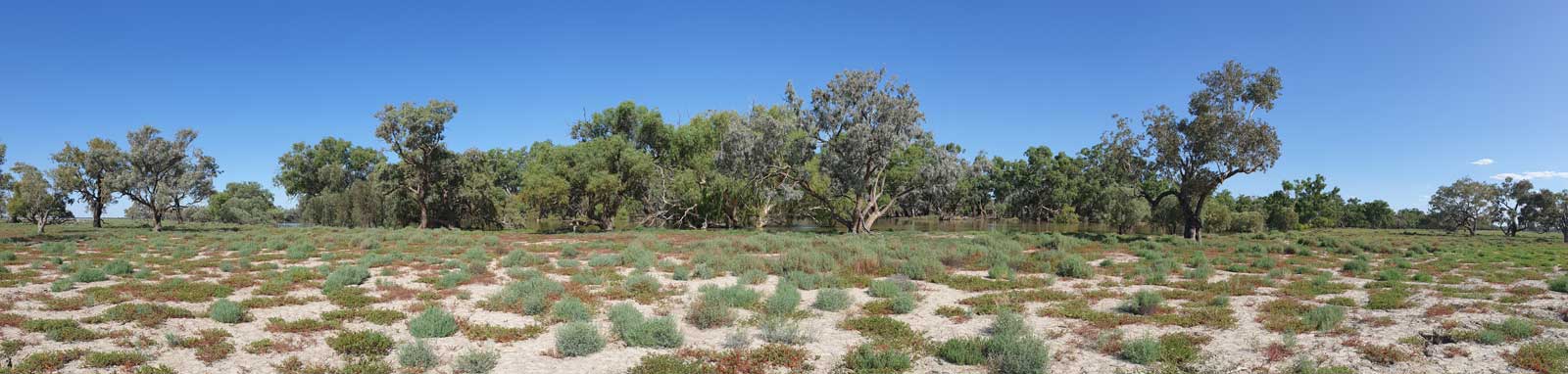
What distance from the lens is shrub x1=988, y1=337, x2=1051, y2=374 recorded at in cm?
809

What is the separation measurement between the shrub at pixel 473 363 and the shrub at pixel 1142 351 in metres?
8.39

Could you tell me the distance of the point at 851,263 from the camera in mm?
19578

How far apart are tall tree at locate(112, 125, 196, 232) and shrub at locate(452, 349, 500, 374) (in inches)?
2070

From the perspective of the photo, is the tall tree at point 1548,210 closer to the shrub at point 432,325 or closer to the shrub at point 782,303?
the shrub at point 782,303

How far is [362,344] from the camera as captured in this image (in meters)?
9.30

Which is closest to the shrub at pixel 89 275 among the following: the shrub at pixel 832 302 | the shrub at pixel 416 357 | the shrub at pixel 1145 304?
the shrub at pixel 416 357

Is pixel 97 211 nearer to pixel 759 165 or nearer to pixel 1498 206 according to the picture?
pixel 759 165

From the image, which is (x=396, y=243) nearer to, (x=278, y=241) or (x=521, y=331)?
(x=278, y=241)

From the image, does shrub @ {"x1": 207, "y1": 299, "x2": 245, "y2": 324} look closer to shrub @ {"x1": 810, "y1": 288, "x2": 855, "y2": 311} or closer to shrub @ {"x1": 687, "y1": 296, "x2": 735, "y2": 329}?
shrub @ {"x1": 687, "y1": 296, "x2": 735, "y2": 329}

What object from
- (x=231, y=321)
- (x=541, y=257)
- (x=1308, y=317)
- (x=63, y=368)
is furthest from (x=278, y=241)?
(x=1308, y=317)

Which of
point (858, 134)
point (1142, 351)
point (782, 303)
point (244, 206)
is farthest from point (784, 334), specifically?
point (244, 206)

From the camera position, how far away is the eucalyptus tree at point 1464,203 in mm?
60125

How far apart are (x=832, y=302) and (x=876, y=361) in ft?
13.6

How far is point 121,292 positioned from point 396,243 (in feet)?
50.2
